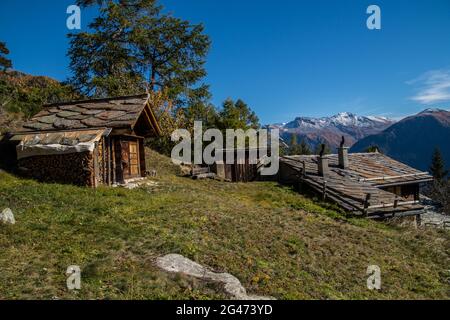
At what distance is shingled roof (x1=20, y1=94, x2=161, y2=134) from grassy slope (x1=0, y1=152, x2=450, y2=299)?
12.1 ft

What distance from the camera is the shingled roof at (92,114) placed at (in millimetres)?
18438

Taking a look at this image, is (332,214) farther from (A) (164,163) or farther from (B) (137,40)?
(B) (137,40)

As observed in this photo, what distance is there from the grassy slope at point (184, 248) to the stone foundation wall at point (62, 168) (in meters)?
0.98

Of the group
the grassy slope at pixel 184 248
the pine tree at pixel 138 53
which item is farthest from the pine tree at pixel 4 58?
the grassy slope at pixel 184 248

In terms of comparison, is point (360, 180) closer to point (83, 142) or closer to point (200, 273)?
point (83, 142)

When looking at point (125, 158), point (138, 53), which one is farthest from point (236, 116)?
point (125, 158)

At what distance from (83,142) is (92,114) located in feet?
10.3

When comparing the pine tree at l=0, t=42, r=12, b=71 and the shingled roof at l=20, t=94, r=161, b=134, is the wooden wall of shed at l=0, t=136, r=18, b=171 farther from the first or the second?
the pine tree at l=0, t=42, r=12, b=71

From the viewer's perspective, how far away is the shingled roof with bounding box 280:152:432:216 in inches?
883

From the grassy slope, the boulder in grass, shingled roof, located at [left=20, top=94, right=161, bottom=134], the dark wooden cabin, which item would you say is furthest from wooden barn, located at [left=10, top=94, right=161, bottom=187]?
the dark wooden cabin

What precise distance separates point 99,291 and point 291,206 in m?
15.8

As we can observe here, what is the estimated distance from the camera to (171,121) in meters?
36.3

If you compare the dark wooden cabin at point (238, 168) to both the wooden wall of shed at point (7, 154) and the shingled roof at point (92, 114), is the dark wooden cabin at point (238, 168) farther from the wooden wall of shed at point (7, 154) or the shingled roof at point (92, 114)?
the wooden wall of shed at point (7, 154)
